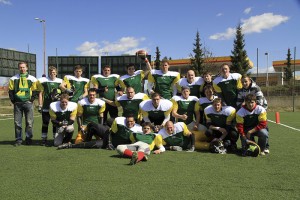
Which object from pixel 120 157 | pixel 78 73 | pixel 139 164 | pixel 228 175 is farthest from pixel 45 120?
pixel 228 175

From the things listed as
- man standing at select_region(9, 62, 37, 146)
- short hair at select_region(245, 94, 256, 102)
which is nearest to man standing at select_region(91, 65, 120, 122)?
man standing at select_region(9, 62, 37, 146)

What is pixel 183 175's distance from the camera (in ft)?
15.5

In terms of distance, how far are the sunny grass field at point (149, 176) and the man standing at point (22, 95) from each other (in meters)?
1.24

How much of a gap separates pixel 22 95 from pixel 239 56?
3929 centimetres

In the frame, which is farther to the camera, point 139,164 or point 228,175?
point 139,164

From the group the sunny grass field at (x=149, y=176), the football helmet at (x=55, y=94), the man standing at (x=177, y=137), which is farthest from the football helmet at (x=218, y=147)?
the football helmet at (x=55, y=94)

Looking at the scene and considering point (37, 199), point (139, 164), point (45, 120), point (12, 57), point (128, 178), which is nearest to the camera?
point (37, 199)

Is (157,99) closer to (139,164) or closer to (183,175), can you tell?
(139,164)

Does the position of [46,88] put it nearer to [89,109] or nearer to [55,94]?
[55,94]

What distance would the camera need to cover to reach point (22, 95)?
7.73m

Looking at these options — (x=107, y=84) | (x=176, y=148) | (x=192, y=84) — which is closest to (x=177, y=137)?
(x=176, y=148)

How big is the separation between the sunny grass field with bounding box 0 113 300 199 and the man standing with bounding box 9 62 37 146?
1238 mm

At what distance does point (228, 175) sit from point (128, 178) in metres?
1.42

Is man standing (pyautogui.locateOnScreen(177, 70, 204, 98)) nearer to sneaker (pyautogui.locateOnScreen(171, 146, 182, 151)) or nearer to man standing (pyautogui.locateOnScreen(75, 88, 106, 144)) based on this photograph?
sneaker (pyautogui.locateOnScreen(171, 146, 182, 151))
